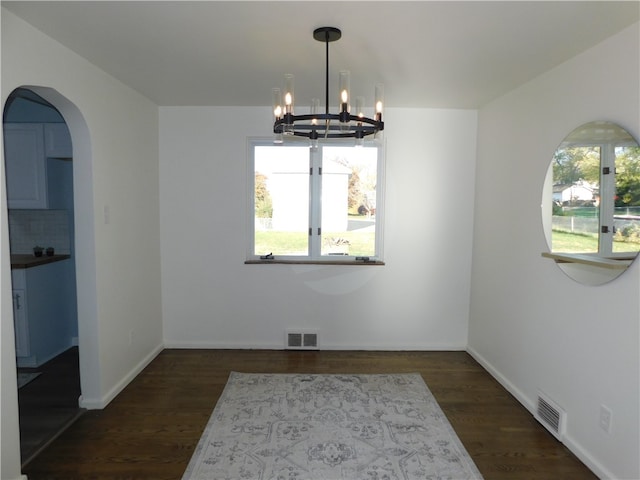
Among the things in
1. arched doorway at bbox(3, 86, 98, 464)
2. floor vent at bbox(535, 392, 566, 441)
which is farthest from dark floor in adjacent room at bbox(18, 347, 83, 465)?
floor vent at bbox(535, 392, 566, 441)

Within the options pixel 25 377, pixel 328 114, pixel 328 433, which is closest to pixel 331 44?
pixel 328 114

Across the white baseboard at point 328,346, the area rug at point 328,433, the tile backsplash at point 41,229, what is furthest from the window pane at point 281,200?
the tile backsplash at point 41,229

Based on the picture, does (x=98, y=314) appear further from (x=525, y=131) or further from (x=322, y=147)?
(x=525, y=131)

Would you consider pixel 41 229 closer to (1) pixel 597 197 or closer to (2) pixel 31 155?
(2) pixel 31 155

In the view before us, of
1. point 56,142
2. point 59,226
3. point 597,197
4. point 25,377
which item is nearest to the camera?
point 597,197

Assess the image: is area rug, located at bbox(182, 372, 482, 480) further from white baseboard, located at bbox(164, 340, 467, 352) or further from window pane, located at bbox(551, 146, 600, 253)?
window pane, located at bbox(551, 146, 600, 253)

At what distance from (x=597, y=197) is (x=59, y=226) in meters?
4.58

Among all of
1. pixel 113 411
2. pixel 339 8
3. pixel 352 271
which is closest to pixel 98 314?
pixel 113 411

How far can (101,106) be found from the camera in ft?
9.66

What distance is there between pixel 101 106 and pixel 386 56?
2.08m

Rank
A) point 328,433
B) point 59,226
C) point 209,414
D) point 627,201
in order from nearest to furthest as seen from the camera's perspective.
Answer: point 627,201
point 328,433
point 209,414
point 59,226

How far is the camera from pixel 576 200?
2479 mm

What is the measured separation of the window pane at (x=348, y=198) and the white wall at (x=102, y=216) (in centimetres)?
172

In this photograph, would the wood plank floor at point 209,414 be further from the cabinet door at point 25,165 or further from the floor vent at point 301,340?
the cabinet door at point 25,165
